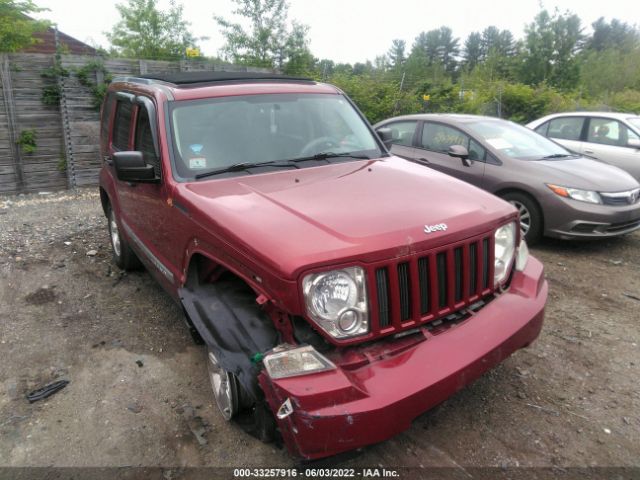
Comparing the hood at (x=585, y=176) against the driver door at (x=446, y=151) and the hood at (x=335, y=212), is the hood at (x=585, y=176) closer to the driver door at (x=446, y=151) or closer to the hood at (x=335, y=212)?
the driver door at (x=446, y=151)

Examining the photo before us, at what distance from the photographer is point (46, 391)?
313 cm

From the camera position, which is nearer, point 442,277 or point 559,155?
point 442,277

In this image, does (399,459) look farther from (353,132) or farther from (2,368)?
(2,368)

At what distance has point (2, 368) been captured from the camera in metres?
3.41

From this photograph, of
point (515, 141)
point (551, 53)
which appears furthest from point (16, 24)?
point (551, 53)

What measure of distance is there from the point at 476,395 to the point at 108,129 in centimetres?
423

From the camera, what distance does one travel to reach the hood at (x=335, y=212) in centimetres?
217

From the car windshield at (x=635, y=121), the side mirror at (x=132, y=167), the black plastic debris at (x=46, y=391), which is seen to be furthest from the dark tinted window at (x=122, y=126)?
the car windshield at (x=635, y=121)

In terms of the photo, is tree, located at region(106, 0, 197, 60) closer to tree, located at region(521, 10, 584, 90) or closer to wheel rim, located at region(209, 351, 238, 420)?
wheel rim, located at region(209, 351, 238, 420)

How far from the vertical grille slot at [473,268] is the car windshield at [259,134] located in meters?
1.36

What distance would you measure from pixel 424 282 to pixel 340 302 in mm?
467

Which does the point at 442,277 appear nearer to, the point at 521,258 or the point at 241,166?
the point at 521,258

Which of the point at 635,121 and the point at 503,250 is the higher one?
the point at 635,121

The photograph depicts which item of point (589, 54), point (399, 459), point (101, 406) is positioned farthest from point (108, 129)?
point (589, 54)
